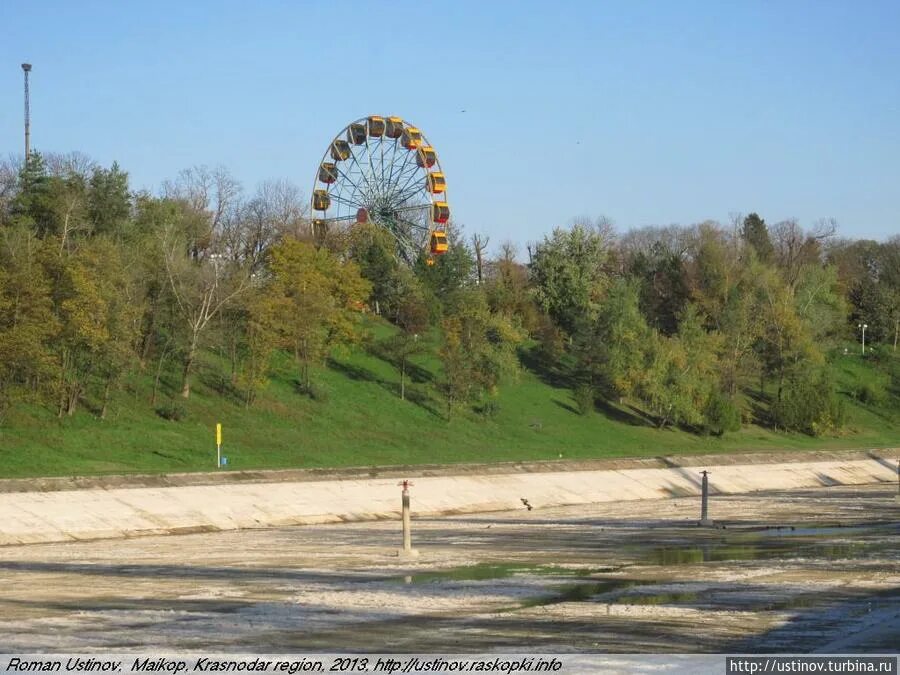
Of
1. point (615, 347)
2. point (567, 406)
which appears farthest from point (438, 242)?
point (567, 406)

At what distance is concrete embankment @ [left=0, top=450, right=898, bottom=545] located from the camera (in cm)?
3281

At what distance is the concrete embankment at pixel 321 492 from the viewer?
32812mm

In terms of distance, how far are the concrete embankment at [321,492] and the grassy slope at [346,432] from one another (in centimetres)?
519

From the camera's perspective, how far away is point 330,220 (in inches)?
3585

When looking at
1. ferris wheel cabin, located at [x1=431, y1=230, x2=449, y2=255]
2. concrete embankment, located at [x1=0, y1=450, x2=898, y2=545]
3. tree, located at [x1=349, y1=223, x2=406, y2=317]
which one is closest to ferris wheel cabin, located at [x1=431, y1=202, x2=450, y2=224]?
ferris wheel cabin, located at [x1=431, y1=230, x2=449, y2=255]

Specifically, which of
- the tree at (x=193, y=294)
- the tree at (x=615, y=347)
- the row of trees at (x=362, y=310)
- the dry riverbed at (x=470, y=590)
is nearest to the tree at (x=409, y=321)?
the row of trees at (x=362, y=310)

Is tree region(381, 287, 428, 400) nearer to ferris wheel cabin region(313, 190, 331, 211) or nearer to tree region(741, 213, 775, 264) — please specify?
ferris wheel cabin region(313, 190, 331, 211)

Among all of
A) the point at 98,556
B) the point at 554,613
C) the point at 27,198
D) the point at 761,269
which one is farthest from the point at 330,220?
the point at 554,613

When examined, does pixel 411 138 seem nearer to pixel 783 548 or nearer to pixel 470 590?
pixel 783 548

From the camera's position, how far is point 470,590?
67.8ft

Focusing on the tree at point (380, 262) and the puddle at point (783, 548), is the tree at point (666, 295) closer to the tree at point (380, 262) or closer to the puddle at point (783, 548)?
the tree at point (380, 262)

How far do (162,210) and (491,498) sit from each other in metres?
39.4

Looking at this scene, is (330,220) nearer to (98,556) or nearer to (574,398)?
(574,398)

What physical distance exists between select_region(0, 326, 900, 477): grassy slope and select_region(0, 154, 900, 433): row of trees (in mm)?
1235
